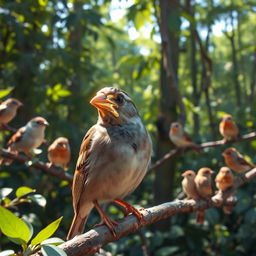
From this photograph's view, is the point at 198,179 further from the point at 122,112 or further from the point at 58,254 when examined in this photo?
the point at 58,254

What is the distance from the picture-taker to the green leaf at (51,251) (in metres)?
1.63

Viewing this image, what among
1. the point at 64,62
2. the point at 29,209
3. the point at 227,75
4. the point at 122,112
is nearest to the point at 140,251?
the point at 29,209

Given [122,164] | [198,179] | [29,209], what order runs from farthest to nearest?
[29,209] → [198,179] → [122,164]

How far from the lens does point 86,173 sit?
2928 millimetres

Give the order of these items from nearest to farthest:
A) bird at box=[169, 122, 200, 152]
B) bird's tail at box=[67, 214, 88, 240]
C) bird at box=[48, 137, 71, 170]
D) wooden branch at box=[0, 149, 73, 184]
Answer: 1. bird's tail at box=[67, 214, 88, 240]
2. wooden branch at box=[0, 149, 73, 184]
3. bird at box=[48, 137, 71, 170]
4. bird at box=[169, 122, 200, 152]

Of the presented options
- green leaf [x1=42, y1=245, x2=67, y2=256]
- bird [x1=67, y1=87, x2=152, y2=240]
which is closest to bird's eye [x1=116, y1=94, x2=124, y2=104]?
bird [x1=67, y1=87, x2=152, y2=240]

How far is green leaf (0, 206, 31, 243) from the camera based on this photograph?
63.3 inches

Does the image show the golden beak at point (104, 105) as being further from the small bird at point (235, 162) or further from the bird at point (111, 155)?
the small bird at point (235, 162)

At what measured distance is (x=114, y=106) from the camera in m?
2.90

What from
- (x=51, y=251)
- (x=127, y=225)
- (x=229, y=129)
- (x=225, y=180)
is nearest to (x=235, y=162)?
(x=229, y=129)

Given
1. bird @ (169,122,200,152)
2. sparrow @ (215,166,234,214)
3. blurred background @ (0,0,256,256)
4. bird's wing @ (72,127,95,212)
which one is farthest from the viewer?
bird @ (169,122,200,152)

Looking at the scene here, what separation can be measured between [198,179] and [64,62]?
11.1 feet

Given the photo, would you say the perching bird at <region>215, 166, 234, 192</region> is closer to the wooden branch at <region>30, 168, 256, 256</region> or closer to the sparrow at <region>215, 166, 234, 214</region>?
the sparrow at <region>215, 166, 234, 214</region>

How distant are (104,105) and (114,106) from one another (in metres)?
0.11
